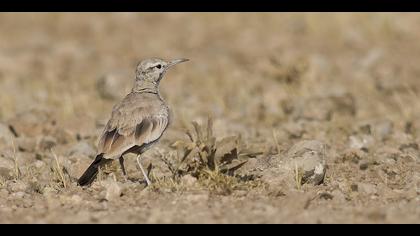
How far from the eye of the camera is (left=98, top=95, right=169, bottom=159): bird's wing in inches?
318

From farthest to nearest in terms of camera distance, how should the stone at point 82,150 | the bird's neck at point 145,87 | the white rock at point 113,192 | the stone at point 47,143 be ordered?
the stone at point 47,143
the stone at point 82,150
the bird's neck at point 145,87
the white rock at point 113,192

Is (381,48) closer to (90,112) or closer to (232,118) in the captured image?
(232,118)

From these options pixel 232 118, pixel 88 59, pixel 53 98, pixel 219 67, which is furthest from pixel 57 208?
pixel 88 59

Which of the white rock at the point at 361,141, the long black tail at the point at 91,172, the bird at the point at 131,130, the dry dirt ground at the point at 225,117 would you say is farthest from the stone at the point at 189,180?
the white rock at the point at 361,141

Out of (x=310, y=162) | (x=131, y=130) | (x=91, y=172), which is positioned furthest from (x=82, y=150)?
(x=310, y=162)

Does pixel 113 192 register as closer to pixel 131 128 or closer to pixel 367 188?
pixel 131 128

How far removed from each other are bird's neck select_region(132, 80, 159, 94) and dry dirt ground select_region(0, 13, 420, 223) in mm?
Result: 700

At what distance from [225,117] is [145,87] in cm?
343

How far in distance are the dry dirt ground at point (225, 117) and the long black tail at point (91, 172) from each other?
0.46 feet

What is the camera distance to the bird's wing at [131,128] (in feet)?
26.5

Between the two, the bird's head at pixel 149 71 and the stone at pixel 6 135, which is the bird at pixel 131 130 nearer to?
the bird's head at pixel 149 71

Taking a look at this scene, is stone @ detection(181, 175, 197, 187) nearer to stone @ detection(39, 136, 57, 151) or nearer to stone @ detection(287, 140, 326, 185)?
stone @ detection(287, 140, 326, 185)

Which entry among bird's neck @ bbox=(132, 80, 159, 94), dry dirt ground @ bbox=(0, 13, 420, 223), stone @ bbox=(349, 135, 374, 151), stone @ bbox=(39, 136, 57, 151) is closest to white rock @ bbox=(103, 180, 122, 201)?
dry dirt ground @ bbox=(0, 13, 420, 223)

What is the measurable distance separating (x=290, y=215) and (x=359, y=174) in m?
2.32
